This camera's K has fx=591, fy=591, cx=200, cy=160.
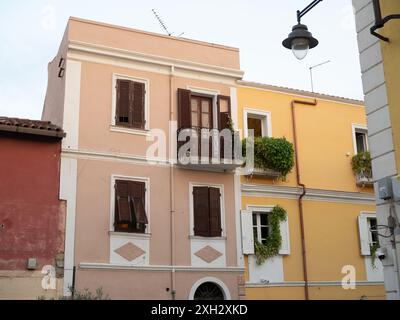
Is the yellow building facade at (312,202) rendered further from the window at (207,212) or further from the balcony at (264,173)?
the window at (207,212)

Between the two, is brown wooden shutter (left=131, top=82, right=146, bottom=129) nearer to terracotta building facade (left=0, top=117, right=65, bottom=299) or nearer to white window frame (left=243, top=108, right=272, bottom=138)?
terracotta building facade (left=0, top=117, right=65, bottom=299)

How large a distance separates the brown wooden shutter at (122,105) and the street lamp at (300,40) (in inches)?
350

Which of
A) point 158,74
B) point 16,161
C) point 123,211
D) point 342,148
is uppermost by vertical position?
point 158,74

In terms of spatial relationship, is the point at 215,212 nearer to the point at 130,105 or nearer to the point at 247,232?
the point at 247,232

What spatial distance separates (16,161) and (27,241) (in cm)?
214

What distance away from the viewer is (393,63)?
8.40 meters

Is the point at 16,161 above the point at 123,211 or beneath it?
above

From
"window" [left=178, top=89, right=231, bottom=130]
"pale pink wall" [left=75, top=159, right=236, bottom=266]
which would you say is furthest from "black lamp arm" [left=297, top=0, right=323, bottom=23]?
"window" [left=178, top=89, right=231, bottom=130]

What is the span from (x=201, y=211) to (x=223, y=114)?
3.18m

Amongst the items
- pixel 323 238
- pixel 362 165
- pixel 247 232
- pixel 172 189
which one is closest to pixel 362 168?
pixel 362 165

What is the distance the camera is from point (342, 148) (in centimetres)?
2055

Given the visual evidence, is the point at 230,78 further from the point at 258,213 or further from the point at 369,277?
the point at 369,277

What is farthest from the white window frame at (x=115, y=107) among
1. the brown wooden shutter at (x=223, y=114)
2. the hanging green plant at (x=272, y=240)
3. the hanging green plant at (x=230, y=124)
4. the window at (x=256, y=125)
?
the hanging green plant at (x=272, y=240)

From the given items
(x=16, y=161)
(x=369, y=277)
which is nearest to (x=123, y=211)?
(x=16, y=161)
